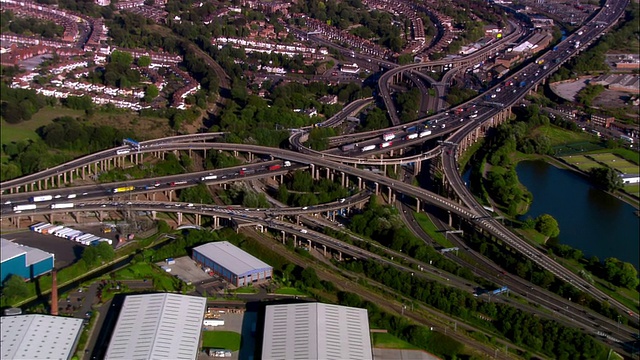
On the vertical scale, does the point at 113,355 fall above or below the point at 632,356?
above

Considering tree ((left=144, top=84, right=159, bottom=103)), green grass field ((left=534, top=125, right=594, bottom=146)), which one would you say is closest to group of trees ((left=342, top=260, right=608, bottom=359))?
green grass field ((left=534, top=125, right=594, bottom=146))

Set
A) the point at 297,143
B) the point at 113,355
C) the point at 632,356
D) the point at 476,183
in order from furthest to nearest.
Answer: the point at 297,143 → the point at 476,183 → the point at 632,356 → the point at 113,355

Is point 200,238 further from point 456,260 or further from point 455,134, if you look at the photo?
point 455,134

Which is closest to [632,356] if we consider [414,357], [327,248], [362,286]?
[414,357]

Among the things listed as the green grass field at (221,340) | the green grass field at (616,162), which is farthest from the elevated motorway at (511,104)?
the green grass field at (221,340)

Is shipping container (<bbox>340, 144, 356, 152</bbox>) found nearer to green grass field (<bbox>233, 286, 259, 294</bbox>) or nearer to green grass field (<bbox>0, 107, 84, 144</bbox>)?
green grass field (<bbox>0, 107, 84, 144</bbox>)

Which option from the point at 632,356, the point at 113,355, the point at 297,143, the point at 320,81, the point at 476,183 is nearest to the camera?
the point at 113,355

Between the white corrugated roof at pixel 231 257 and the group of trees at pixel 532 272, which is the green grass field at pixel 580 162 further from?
the white corrugated roof at pixel 231 257
